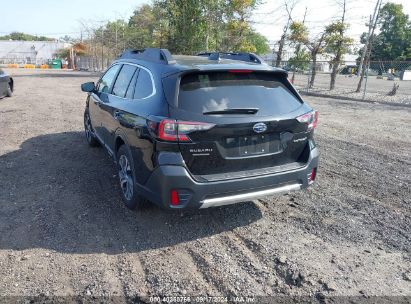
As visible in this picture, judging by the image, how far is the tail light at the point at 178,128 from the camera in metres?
3.27

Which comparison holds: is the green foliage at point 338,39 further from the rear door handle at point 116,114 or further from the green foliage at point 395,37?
the green foliage at point 395,37

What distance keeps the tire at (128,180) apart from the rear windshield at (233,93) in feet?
3.42

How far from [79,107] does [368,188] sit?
32.1 feet

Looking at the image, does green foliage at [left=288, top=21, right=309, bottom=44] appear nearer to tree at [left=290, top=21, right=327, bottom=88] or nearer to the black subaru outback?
tree at [left=290, top=21, right=327, bottom=88]

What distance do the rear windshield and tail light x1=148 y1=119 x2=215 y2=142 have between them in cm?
16

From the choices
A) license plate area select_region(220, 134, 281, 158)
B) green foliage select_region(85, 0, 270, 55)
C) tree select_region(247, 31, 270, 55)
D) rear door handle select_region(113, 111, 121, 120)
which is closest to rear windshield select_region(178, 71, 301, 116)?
license plate area select_region(220, 134, 281, 158)

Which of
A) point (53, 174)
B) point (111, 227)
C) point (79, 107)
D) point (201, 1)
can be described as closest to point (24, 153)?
point (53, 174)

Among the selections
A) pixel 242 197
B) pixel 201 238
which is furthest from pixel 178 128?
pixel 201 238

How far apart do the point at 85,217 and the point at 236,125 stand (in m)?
2.09

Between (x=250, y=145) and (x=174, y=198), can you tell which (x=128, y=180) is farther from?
(x=250, y=145)

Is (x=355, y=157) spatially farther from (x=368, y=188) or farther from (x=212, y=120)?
(x=212, y=120)

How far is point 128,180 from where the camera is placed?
4.23 metres

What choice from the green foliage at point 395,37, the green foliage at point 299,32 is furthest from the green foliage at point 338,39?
the green foliage at point 395,37

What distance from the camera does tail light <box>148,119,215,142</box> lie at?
10.7ft
